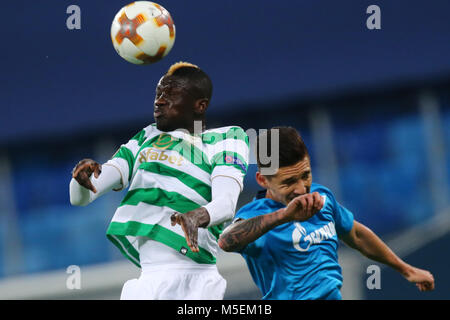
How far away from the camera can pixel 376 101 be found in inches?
379

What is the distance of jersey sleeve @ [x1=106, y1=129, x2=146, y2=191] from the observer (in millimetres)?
3707

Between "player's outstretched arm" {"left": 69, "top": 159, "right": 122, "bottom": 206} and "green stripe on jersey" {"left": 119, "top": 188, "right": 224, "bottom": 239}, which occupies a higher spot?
"player's outstretched arm" {"left": 69, "top": 159, "right": 122, "bottom": 206}

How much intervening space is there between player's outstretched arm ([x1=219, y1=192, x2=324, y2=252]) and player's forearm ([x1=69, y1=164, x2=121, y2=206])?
2.15ft

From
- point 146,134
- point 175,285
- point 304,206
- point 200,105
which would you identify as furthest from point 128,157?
point 304,206

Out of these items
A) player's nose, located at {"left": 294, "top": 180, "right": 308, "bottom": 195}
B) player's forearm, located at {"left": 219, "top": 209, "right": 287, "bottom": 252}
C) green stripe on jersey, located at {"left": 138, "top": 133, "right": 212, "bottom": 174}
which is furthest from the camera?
green stripe on jersey, located at {"left": 138, "top": 133, "right": 212, "bottom": 174}

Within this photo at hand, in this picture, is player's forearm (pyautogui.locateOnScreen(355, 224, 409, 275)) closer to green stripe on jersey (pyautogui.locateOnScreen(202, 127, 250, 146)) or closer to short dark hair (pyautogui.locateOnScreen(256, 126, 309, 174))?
short dark hair (pyautogui.locateOnScreen(256, 126, 309, 174))

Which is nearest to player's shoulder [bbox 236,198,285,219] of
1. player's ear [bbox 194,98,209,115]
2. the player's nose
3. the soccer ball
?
the player's nose

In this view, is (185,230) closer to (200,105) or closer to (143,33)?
(200,105)

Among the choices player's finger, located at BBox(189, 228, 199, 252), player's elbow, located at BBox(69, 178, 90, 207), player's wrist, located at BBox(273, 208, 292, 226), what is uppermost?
player's elbow, located at BBox(69, 178, 90, 207)

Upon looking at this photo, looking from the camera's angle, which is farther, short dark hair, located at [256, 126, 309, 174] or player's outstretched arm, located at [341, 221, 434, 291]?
player's outstretched arm, located at [341, 221, 434, 291]

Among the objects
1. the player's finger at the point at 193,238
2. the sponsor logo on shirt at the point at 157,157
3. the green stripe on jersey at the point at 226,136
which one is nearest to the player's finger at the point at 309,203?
the player's finger at the point at 193,238

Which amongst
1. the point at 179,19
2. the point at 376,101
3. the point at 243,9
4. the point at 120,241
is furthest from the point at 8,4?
the point at 120,241

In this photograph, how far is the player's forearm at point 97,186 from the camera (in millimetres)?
3576

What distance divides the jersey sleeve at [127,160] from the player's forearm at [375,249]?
116cm
